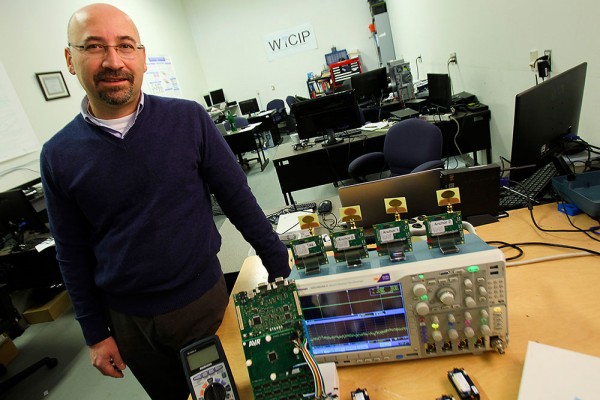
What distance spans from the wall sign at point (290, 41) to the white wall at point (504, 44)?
3.37 meters

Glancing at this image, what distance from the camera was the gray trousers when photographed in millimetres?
1215

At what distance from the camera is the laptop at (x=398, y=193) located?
1.41 meters

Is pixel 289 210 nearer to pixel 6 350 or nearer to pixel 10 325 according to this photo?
pixel 10 325

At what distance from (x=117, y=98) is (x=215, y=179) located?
392 mm

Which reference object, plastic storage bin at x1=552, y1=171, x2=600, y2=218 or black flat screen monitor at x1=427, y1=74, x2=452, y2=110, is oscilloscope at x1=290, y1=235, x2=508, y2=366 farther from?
black flat screen monitor at x1=427, y1=74, x2=452, y2=110

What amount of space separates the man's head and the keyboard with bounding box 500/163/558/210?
160cm

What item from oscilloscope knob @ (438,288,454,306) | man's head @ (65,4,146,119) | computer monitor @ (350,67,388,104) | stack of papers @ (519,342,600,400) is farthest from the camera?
computer monitor @ (350,67,388,104)

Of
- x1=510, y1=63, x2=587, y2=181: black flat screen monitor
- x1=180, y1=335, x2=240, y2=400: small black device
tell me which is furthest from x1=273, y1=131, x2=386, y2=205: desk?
Result: x1=180, y1=335, x2=240, y2=400: small black device

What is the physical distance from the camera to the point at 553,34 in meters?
1.96

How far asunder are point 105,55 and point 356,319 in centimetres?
107

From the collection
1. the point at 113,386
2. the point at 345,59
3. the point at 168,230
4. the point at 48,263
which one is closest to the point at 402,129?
the point at 168,230

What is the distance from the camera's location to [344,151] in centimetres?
345

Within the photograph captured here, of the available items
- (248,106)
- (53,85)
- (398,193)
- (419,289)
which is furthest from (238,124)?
(419,289)

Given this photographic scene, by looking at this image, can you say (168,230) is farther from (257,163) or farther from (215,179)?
(257,163)
